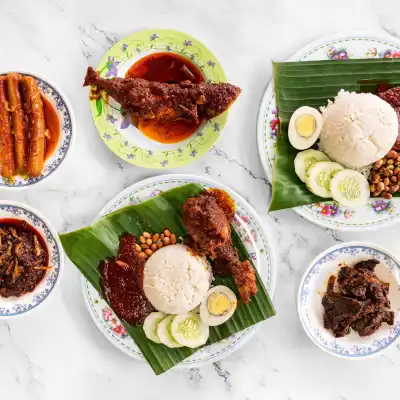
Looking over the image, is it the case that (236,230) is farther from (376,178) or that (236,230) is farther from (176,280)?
(376,178)

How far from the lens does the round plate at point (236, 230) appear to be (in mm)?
3998

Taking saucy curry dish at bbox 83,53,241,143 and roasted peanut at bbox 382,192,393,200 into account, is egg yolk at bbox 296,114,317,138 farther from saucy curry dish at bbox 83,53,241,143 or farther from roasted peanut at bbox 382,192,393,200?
roasted peanut at bbox 382,192,393,200

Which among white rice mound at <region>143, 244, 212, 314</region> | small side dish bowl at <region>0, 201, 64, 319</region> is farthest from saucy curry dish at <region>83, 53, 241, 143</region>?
small side dish bowl at <region>0, 201, 64, 319</region>

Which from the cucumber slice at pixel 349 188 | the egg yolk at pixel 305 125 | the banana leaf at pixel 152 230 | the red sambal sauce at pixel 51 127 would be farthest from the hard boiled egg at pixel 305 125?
the red sambal sauce at pixel 51 127

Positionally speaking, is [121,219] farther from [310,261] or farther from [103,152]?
[310,261]

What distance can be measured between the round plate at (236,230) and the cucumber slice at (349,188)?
2.29 ft

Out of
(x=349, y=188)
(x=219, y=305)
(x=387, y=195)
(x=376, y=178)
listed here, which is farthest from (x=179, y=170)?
(x=387, y=195)

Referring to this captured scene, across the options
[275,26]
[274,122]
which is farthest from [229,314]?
[275,26]

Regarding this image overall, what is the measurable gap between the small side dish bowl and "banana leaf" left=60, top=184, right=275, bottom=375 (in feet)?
0.93

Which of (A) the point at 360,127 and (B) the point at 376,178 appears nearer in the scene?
(A) the point at 360,127

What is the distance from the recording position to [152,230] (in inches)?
153

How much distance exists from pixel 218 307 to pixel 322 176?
138 centimetres

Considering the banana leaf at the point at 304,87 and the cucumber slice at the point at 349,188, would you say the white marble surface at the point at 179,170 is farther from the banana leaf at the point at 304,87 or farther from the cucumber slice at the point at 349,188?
the cucumber slice at the point at 349,188

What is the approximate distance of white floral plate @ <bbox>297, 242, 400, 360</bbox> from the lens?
163 inches
